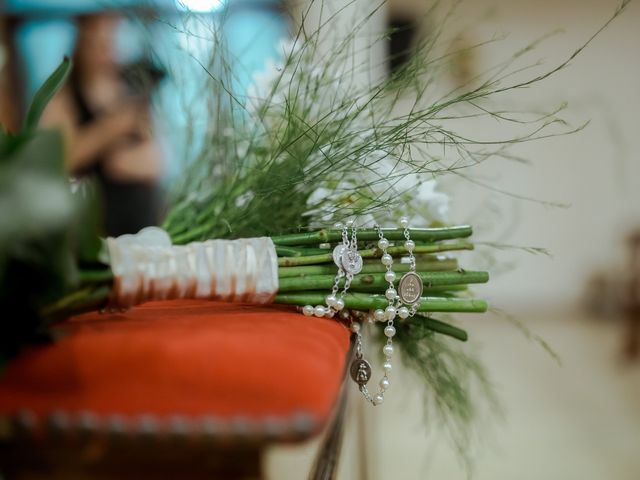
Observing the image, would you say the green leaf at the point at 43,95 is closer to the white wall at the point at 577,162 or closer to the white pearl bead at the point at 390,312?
the white pearl bead at the point at 390,312

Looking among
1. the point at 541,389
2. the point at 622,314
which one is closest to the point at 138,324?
the point at 541,389

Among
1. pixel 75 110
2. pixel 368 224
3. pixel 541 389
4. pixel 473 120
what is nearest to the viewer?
pixel 368 224

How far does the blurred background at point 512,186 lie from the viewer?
0.92m

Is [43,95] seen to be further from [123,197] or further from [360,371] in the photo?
[123,197]

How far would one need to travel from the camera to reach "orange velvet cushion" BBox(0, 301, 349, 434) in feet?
1.09

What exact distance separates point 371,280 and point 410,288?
38 millimetres

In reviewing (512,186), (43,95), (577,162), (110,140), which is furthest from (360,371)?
(577,162)

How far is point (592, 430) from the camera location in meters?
1.80

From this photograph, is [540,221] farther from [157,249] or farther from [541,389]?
[157,249]

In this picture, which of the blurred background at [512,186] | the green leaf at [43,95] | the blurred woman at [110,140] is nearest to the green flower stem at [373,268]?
the blurred background at [512,186]

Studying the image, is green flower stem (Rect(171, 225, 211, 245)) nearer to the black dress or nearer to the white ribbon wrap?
the white ribbon wrap

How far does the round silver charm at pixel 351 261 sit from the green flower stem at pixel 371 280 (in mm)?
11

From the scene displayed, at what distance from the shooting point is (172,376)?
35cm

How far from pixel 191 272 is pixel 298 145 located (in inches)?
9.1
